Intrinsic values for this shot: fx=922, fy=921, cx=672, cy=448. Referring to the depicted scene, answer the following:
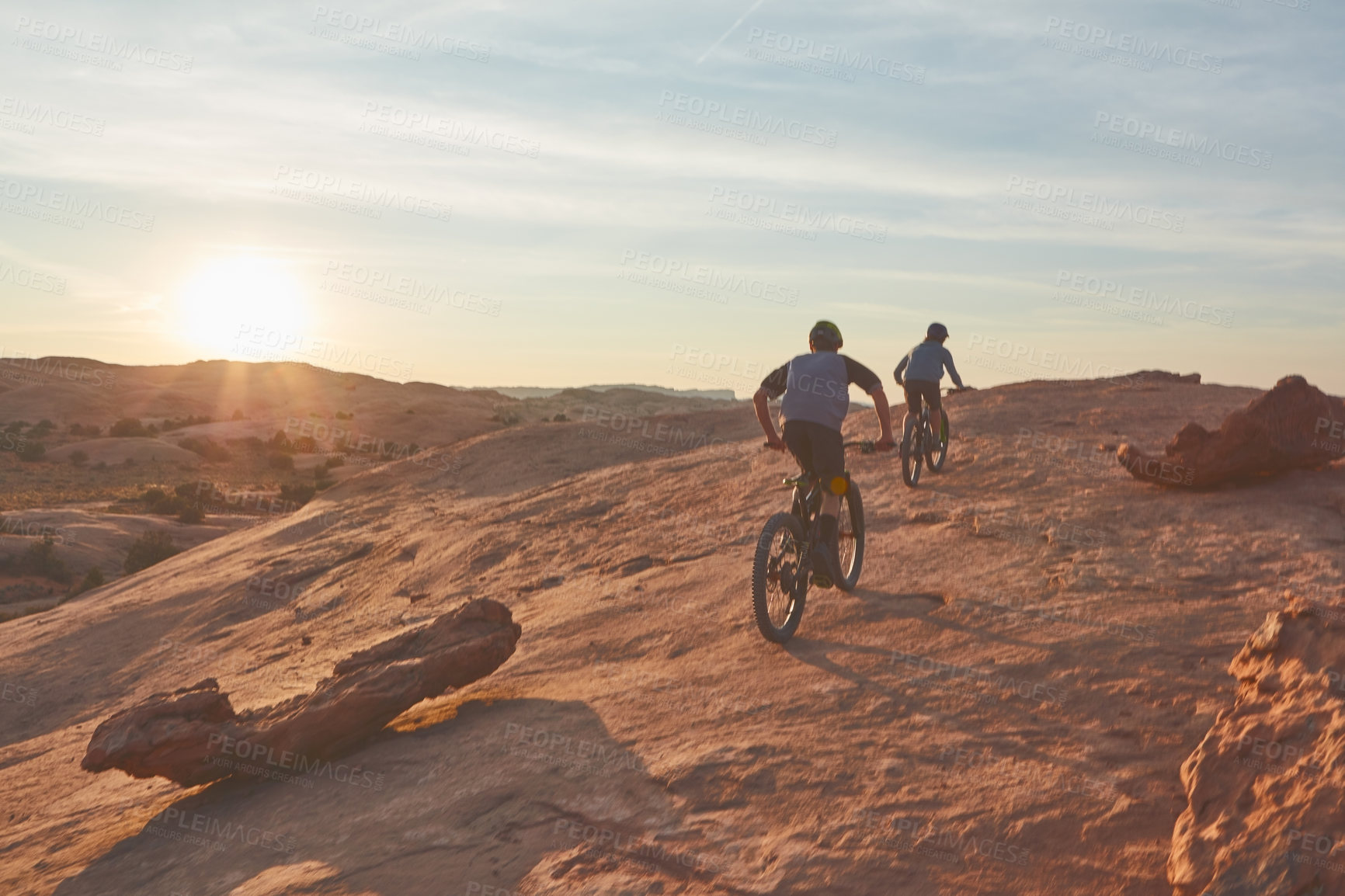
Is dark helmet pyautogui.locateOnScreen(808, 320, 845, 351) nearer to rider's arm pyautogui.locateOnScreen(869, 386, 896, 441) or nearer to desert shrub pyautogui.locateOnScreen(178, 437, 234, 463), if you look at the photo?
rider's arm pyautogui.locateOnScreen(869, 386, 896, 441)

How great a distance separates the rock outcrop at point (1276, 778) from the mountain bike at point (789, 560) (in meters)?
3.08

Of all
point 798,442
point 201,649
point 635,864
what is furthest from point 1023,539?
point 201,649

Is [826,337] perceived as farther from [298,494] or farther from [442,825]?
[298,494]

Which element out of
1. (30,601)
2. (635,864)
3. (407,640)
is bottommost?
(30,601)

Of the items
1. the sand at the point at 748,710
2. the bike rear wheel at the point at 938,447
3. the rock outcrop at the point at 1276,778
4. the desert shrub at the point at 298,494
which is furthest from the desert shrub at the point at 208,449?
the rock outcrop at the point at 1276,778

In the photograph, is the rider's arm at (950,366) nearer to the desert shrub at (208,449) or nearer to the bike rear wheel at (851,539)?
the bike rear wheel at (851,539)

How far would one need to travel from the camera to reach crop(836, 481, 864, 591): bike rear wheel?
8.14m

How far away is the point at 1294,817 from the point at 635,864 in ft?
9.65

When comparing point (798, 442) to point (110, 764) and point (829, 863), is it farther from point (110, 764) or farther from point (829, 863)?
point (110, 764)

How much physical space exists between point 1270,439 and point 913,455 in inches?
155

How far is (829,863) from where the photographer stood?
4449mm

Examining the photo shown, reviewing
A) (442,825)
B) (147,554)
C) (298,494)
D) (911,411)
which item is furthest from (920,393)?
(298,494)

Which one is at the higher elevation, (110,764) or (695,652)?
(695,652)

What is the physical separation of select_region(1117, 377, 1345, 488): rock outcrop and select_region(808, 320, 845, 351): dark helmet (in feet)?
14.8
